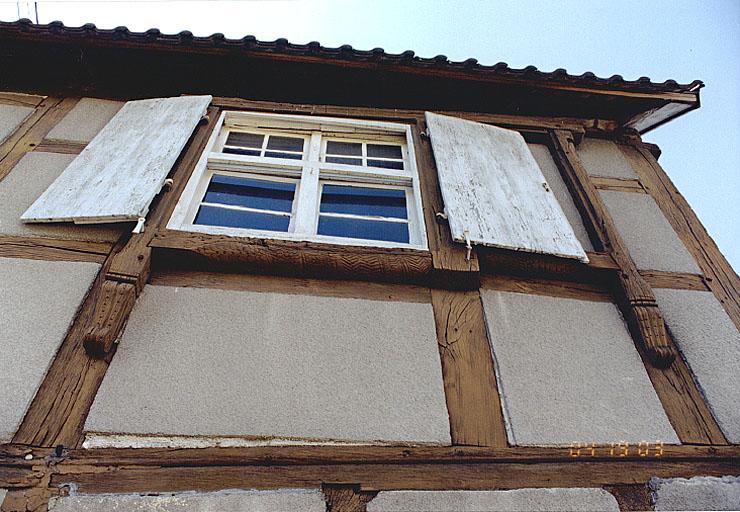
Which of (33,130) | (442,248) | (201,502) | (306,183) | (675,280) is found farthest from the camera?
(33,130)

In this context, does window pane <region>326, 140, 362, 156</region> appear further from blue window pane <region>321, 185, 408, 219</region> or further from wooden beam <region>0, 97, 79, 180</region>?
wooden beam <region>0, 97, 79, 180</region>

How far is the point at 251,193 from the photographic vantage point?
3.40 metres

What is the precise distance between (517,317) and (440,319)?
0.42 meters

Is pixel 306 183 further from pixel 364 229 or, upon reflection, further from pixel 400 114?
pixel 400 114

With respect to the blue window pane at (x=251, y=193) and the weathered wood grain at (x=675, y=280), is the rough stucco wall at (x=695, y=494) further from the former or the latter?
the blue window pane at (x=251, y=193)

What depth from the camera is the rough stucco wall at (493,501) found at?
1.97m

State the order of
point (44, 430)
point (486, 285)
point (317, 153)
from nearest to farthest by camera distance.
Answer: point (44, 430) → point (486, 285) → point (317, 153)

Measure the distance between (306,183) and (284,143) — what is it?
0.71 m

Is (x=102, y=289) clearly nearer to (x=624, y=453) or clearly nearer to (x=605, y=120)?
(x=624, y=453)

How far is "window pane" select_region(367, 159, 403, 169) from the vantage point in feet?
12.6

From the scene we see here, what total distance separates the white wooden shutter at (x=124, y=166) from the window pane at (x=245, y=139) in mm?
278

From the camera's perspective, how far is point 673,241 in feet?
11.2

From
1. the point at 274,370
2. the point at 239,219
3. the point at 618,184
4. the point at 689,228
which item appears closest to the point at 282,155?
the point at 239,219

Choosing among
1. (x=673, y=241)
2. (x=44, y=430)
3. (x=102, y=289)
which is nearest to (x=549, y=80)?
(x=673, y=241)
